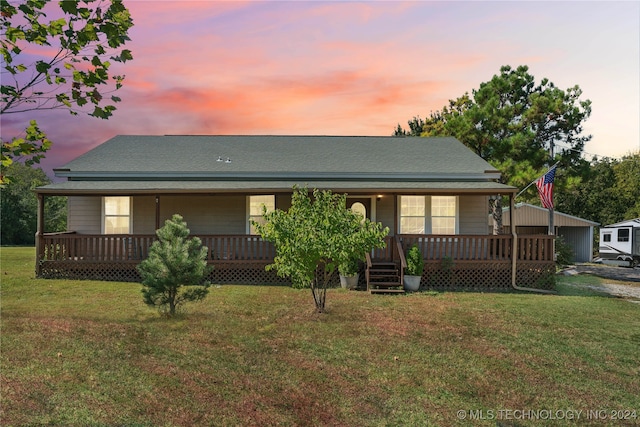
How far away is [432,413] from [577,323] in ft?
20.6

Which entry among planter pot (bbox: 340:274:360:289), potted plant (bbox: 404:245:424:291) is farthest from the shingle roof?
planter pot (bbox: 340:274:360:289)

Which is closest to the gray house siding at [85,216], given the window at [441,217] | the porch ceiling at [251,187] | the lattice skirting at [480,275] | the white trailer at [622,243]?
the porch ceiling at [251,187]

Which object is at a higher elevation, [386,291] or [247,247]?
[247,247]

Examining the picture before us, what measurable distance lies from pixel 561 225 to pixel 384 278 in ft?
76.5

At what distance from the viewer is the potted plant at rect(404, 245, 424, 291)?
526 inches

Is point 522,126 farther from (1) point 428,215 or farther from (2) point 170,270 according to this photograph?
(2) point 170,270

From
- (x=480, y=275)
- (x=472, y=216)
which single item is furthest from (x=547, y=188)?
(x=480, y=275)

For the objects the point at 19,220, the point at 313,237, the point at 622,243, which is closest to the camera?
the point at 313,237

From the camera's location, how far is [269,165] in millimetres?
17766

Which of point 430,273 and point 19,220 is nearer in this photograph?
point 430,273

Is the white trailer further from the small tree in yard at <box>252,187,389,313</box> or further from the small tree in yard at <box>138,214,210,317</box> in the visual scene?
the small tree in yard at <box>138,214,210,317</box>

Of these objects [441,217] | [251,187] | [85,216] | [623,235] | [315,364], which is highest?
A: [251,187]

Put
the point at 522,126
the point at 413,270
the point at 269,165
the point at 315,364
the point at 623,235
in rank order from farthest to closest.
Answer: the point at 623,235, the point at 522,126, the point at 269,165, the point at 413,270, the point at 315,364

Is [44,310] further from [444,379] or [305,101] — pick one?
[305,101]
